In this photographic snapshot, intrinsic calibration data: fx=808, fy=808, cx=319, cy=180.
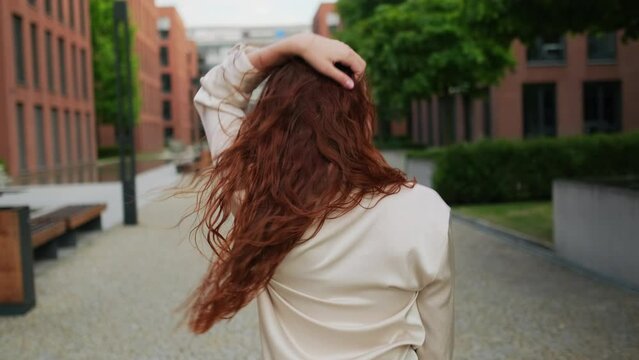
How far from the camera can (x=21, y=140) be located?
35.4 meters

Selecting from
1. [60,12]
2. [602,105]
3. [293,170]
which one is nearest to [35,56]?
[60,12]

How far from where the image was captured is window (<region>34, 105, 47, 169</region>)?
38000 millimetres

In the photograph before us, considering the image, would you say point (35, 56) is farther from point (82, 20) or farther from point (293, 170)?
point (293, 170)

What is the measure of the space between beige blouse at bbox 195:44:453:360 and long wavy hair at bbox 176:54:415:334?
39 mm

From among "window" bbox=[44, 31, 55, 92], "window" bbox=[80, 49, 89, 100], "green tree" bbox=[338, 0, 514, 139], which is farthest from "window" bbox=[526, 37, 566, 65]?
"window" bbox=[80, 49, 89, 100]

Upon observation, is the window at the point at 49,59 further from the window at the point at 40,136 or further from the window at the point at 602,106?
the window at the point at 602,106

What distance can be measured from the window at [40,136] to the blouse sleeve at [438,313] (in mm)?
38603

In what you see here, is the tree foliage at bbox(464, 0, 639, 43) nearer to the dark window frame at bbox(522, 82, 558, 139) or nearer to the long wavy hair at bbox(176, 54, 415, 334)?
the long wavy hair at bbox(176, 54, 415, 334)

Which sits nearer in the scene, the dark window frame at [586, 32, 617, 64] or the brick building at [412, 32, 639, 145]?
the brick building at [412, 32, 639, 145]

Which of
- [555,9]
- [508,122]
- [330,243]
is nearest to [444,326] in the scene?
[330,243]

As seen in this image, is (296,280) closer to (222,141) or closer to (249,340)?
(222,141)

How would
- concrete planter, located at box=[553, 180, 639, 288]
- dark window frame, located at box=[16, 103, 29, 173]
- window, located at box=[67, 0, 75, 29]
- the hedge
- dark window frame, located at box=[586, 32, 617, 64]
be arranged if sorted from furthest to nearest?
window, located at box=[67, 0, 75, 29]
dark window frame, located at box=[16, 103, 29, 173]
dark window frame, located at box=[586, 32, 617, 64]
the hedge
concrete planter, located at box=[553, 180, 639, 288]

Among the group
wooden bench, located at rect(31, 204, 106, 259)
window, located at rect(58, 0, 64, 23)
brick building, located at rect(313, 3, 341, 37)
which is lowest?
wooden bench, located at rect(31, 204, 106, 259)

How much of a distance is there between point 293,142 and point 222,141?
10.4 inches
